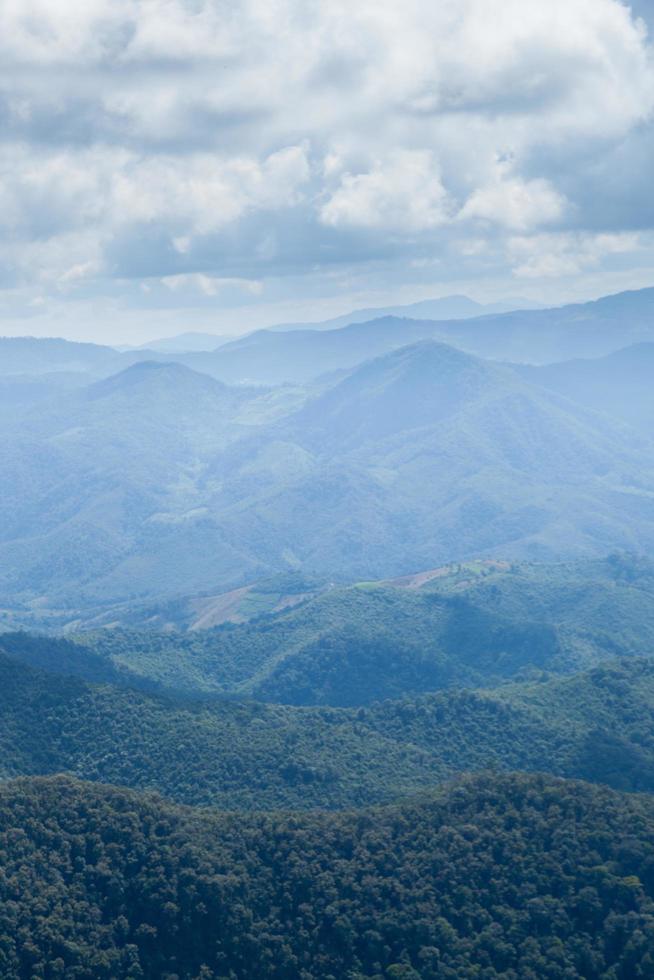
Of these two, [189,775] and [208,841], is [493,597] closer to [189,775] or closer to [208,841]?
[189,775]

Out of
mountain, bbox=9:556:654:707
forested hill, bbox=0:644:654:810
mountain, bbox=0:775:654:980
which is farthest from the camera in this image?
mountain, bbox=9:556:654:707

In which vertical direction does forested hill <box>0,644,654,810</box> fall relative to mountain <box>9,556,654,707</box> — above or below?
above

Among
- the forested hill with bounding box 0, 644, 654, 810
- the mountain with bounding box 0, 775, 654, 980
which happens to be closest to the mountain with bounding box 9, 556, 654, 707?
the forested hill with bounding box 0, 644, 654, 810

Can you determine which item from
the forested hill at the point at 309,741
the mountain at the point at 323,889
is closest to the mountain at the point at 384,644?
the forested hill at the point at 309,741

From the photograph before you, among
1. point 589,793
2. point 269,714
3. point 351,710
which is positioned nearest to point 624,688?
point 351,710

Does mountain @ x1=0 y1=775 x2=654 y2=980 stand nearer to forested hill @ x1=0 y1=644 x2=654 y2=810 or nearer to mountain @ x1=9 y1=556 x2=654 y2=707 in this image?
forested hill @ x1=0 y1=644 x2=654 y2=810

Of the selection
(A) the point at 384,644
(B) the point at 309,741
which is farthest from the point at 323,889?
(A) the point at 384,644

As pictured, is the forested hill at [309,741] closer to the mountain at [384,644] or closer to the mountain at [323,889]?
the mountain at [323,889]

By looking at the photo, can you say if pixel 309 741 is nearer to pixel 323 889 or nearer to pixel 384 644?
pixel 323 889
